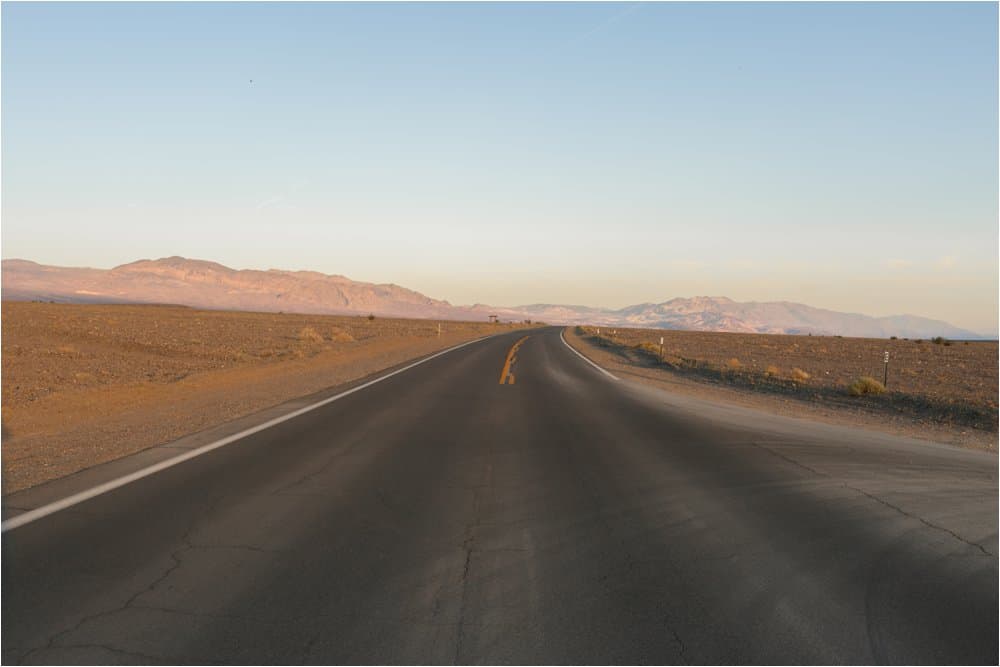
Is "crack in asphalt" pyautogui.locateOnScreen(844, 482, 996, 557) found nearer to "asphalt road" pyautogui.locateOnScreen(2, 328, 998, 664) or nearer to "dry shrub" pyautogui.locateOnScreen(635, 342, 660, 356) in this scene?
"asphalt road" pyautogui.locateOnScreen(2, 328, 998, 664)

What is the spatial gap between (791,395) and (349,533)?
640 inches

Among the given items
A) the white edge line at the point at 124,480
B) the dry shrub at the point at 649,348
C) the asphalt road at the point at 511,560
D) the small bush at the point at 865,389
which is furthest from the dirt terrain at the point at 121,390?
Answer: the dry shrub at the point at 649,348

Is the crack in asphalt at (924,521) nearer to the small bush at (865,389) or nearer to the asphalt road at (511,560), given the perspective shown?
the asphalt road at (511,560)

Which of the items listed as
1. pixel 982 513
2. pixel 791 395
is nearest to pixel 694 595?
pixel 982 513

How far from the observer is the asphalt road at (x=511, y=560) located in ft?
11.6

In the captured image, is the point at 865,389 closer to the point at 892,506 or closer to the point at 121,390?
the point at 892,506

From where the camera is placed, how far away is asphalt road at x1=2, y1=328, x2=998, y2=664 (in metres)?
3.54

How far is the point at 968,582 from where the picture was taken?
179 inches

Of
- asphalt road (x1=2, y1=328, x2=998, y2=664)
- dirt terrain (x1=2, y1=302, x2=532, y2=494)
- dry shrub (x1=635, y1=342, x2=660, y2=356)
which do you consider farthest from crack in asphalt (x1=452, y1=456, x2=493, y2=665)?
dry shrub (x1=635, y1=342, x2=660, y2=356)

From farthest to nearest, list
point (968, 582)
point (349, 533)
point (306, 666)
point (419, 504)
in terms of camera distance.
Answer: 1. point (419, 504)
2. point (349, 533)
3. point (968, 582)
4. point (306, 666)

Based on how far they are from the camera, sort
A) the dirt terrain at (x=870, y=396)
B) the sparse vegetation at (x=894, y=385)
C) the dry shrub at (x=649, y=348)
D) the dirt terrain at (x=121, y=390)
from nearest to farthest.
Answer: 1. the dirt terrain at (x=121, y=390)
2. the dirt terrain at (x=870, y=396)
3. the sparse vegetation at (x=894, y=385)
4. the dry shrub at (x=649, y=348)

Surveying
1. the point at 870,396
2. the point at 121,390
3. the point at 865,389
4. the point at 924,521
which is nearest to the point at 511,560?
the point at 924,521

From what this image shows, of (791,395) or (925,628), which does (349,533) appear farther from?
(791,395)

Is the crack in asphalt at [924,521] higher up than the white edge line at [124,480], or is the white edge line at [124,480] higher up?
the crack in asphalt at [924,521]
